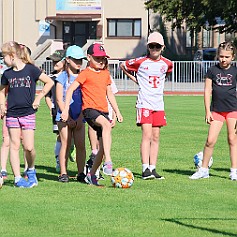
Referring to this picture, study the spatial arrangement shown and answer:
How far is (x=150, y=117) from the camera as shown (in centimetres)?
1320

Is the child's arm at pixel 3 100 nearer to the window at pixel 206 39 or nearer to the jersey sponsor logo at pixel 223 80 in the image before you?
the jersey sponsor logo at pixel 223 80

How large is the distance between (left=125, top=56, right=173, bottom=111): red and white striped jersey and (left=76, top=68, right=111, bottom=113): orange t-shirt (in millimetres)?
916

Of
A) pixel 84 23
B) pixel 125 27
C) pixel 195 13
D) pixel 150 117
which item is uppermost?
pixel 195 13

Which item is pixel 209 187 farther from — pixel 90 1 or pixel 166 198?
pixel 90 1

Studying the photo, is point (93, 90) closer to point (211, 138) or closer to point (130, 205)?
point (211, 138)

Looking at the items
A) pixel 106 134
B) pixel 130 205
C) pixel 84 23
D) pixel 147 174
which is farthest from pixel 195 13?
pixel 130 205

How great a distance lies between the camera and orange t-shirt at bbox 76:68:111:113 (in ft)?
40.5

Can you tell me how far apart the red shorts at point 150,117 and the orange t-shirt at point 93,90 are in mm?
881

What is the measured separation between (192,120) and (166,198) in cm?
1387

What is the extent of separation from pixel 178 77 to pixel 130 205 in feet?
110

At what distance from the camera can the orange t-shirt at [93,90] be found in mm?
12336

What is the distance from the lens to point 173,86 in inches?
1719

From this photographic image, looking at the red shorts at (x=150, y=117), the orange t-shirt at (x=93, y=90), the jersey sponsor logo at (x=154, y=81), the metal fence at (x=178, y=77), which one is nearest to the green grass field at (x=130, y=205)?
the red shorts at (x=150, y=117)

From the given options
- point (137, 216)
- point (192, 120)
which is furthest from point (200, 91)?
point (137, 216)
